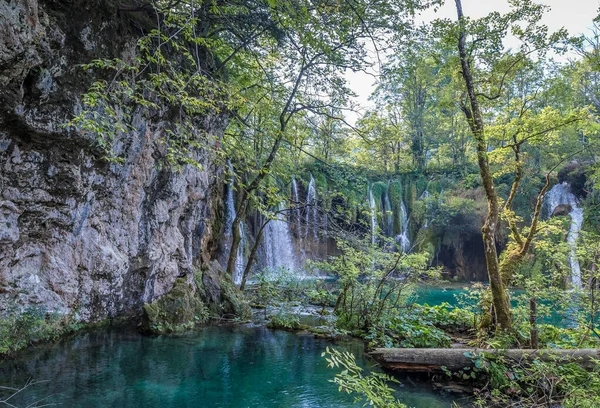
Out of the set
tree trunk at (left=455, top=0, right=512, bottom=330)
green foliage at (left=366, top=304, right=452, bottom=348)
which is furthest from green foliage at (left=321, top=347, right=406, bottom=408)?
tree trunk at (left=455, top=0, right=512, bottom=330)

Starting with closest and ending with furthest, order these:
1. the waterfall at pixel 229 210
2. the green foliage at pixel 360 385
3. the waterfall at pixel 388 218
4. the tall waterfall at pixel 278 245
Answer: the green foliage at pixel 360 385
the waterfall at pixel 229 210
the tall waterfall at pixel 278 245
the waterfall at pixel 388 218

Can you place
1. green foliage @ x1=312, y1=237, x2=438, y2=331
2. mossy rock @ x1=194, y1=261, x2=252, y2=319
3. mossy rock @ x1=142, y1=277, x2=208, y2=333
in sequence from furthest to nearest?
mossy rock @ x1=194, y1=261, x2=252, y2=319 → green foliage @ x1=312, y1=237, x2=438, y2=331 → mossy rock @ x1=142, y1=277, x2=208, y2=333

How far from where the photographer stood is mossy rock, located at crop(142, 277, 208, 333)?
7766 millimetres

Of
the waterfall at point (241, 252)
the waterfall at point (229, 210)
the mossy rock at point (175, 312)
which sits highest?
the waterfall at point (229, 210)

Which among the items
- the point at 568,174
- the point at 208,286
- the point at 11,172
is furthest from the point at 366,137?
the point at 568,174

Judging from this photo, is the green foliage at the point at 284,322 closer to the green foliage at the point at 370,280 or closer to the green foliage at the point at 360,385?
the green foliage at the point at 370,280

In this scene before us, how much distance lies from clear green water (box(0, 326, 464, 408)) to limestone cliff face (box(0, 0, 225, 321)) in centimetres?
103

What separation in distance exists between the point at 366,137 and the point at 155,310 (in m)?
6.51

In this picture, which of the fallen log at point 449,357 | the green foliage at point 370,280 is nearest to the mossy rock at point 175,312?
the green foliage at point 370,280

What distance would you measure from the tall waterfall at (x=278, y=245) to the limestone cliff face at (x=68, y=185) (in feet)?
27.5

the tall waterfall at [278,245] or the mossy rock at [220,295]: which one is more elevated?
the tall waterfall at [278,245]

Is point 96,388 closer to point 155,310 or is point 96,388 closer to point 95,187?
point 155,310

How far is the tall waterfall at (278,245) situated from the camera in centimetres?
1723

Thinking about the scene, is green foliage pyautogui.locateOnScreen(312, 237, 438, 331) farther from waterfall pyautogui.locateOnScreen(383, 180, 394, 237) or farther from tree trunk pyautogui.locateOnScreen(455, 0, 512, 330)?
waterfall pyautogui.locateOnScreen(383, 180, 394, 237)
